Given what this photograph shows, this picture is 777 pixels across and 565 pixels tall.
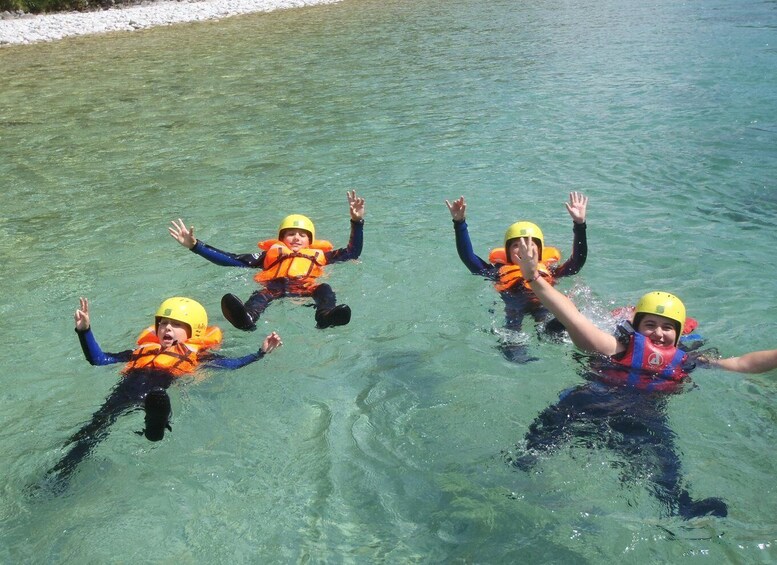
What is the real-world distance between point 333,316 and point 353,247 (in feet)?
4.27

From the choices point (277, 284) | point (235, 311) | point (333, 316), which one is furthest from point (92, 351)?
point (277, 284)

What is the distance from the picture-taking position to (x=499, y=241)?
9234 millimetres

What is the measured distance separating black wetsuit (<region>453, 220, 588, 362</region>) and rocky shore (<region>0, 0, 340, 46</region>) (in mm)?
28570

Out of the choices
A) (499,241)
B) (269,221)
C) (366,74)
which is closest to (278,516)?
(499,241)

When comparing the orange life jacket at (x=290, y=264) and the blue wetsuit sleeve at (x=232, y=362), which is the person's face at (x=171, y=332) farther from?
the orange life jacket at (x=290, y=264)

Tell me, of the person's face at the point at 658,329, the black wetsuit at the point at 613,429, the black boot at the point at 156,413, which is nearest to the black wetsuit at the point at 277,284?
the black boot at the point at 156,413

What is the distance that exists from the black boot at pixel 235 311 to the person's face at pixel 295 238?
1592 millimetres

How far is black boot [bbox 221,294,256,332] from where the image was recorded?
6.38m

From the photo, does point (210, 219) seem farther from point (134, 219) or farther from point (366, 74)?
point (366, 74)

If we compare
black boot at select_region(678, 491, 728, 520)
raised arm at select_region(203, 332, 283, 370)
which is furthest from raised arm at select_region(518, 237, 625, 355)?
raised arm at select_region(203, 332, 283, 370)

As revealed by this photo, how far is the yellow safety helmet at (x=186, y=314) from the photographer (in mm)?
6363

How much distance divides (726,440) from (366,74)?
55.0 ft

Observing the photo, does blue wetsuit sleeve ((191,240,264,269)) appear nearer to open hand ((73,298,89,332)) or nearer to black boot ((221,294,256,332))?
black boot ((221,294,256,332))

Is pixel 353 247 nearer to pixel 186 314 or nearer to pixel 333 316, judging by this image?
pixel 333 316
